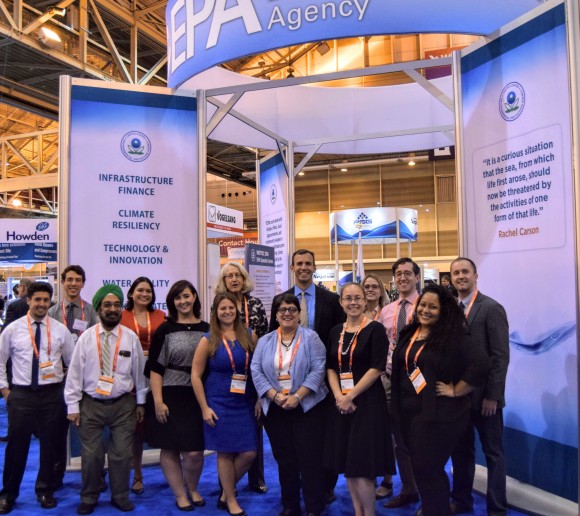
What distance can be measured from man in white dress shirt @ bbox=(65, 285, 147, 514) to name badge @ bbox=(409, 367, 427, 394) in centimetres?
168

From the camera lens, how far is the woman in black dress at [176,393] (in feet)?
11.1

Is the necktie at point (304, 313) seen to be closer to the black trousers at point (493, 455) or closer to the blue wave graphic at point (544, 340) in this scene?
the black trousers at point (493, 455)

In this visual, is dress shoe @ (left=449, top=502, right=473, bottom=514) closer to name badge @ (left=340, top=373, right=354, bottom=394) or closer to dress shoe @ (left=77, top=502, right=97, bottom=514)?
name badge @ (left=340, top=373, right=354, bottom=394)

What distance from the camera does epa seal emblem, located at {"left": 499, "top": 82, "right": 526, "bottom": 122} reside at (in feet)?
11.5

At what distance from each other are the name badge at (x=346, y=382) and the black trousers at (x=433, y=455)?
35 cm

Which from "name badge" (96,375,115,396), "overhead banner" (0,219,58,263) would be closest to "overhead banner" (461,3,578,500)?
"name badge" (96,375,115,396)

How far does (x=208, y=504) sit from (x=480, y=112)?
9.90 ft

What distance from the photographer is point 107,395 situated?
3.35 meters

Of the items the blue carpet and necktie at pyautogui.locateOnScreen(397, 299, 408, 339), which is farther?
necktie at pyautogui.locateOnScreen(397, 299, 408, 339)

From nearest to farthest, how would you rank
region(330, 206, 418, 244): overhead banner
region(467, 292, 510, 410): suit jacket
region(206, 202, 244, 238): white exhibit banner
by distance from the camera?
region(467, 292, 510, 410): suit jacket → region(206, 202, 244, 238): white exhibit banner → region(330, 206, 418, 244): overhead banner

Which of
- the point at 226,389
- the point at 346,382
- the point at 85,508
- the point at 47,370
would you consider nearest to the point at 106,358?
the point at 47,370

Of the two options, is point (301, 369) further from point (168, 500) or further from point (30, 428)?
point (30, 428)

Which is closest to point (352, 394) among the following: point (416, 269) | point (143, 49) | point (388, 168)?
point (416, 269)

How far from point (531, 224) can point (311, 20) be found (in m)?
1.89
